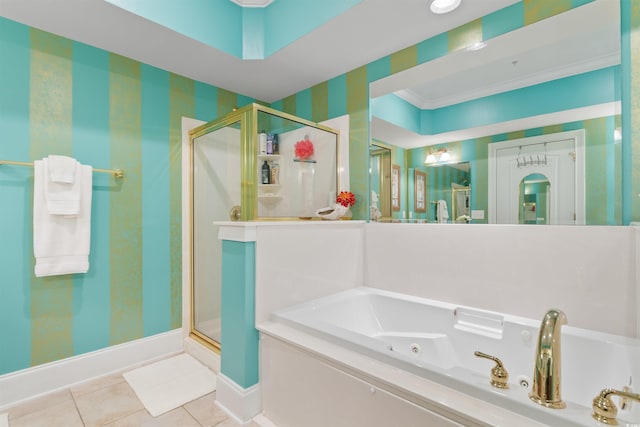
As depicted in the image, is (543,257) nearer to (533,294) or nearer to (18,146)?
(533,294)

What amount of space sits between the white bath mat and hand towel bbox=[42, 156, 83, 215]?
3.88 feet

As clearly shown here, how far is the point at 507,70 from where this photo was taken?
174cm

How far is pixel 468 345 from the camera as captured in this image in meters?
1.64

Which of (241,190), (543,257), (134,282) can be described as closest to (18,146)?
(134,282)

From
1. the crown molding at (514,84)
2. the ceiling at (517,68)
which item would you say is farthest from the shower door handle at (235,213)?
the crown molding at (514,84)

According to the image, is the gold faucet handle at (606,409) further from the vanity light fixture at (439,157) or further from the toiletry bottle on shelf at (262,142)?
the toiletry bottle on shelf at (262,142)

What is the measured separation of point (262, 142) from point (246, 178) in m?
0.26

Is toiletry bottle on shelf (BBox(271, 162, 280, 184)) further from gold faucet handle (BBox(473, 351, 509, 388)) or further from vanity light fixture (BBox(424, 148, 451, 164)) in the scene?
gold faucet handle (BBox(473, 351, 509, 388))

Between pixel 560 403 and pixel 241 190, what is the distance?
1748mm

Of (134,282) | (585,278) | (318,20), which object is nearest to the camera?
(585,278)

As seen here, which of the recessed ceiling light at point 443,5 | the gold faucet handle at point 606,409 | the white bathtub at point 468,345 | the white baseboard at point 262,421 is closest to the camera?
the gold faucet handle at point 606,409

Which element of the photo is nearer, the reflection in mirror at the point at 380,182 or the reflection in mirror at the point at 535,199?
the reflection in mirror at the point at 535,199

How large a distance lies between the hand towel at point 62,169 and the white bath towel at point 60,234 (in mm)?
38

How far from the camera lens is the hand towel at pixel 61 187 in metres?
1.77
